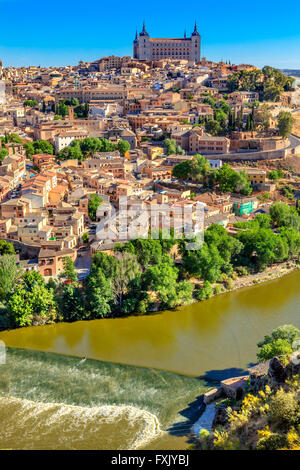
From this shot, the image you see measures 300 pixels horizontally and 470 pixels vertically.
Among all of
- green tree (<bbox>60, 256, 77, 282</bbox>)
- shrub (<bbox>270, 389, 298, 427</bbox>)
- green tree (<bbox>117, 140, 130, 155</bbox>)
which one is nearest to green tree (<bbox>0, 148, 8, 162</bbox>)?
green tree (<bbox>117, 140, 130, 155</bbox>)

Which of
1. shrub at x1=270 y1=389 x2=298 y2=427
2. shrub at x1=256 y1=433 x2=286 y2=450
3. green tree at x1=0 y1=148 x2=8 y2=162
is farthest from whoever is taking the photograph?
green tree at x1=0 y1=148 x2=8 y2=162

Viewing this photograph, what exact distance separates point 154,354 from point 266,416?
321cm

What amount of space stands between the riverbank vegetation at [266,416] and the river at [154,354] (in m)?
0.75

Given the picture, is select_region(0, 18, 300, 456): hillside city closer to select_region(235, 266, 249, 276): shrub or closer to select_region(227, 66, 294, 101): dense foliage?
select_region(235, 266, 249, 276): shrub

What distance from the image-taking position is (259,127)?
20.4 meters

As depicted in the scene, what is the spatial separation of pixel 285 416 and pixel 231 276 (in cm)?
609

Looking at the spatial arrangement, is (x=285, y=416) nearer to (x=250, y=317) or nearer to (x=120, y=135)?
(x=250, y=317)

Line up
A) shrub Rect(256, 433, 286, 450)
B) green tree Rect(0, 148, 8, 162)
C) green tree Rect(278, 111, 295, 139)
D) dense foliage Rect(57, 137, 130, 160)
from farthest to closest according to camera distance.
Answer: green tree Rect(278, 111, 295, 139) → dense foliage Rect(57, 137, 130, 160) → green tree Rect(0, 148, 8, 162) → shrub Rect(256, 433, 286, 450)

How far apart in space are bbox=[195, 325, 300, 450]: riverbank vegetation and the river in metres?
0.75

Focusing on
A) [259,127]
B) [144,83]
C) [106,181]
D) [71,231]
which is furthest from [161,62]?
[71,231]

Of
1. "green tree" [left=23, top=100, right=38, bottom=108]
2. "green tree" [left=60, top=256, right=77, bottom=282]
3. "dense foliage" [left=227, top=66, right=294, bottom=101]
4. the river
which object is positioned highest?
"dense foliage" [left=227, top=66, right=294, bottom=101]

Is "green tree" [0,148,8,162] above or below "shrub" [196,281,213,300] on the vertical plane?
above

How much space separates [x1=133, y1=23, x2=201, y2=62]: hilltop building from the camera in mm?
38781

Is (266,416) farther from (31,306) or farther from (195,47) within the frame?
(195,47)
